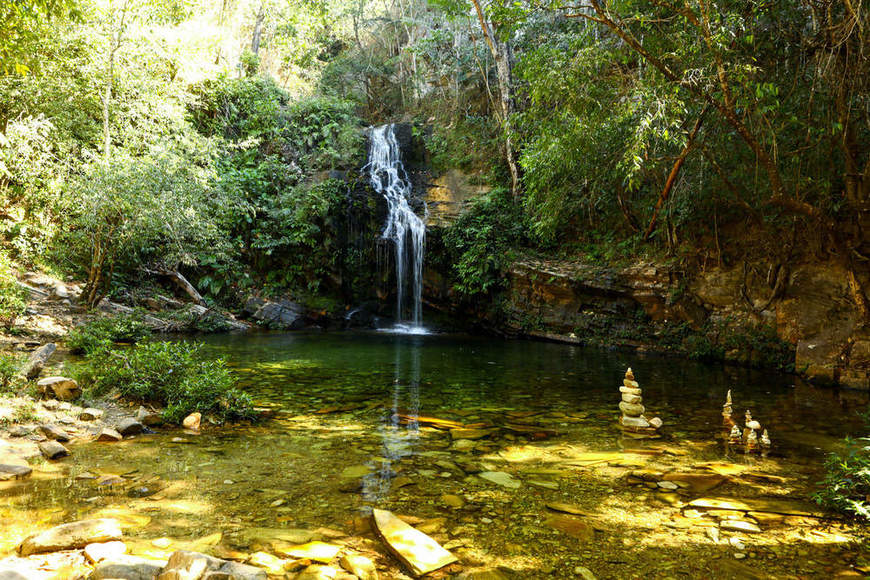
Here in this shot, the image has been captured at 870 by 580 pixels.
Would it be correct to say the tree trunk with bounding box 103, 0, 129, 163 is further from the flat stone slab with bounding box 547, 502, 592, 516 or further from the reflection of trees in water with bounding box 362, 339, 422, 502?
the flat stone slab with bounding box 547, 502, 592, 516

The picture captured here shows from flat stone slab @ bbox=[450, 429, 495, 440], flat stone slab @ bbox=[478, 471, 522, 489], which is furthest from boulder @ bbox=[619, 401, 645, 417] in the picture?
flat stone slab @ bbox=[478, 471, 522, 489]

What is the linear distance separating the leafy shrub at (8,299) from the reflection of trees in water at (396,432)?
728cm

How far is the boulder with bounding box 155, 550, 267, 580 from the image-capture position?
1.82m

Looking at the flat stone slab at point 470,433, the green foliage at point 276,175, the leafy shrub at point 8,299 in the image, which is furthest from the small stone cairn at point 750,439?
the green foliage at point 276,175

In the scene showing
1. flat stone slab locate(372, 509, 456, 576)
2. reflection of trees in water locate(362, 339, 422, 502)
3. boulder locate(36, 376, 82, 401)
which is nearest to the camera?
flat stone slab locate(372, 509, 456, 576)

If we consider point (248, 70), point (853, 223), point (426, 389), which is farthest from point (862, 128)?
point (248, 70)

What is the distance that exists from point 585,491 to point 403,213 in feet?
48.4

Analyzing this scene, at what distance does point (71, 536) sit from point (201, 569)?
0.84 metres

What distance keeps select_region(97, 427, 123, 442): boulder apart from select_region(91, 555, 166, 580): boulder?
95.1 inches

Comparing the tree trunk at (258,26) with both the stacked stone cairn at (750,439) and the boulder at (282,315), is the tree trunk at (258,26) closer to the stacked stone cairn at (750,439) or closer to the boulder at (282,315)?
the boulder at (282,315)

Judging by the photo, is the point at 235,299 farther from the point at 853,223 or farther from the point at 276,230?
the point at 853,223

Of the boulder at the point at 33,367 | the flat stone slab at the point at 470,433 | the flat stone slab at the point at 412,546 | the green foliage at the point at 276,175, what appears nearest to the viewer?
the flat stone slab at the point at 412,546

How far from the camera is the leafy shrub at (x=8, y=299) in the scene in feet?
28.7

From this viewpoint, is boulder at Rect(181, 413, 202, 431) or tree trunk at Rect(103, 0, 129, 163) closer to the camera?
boulder at Rect(181, 413, 202, 431)
